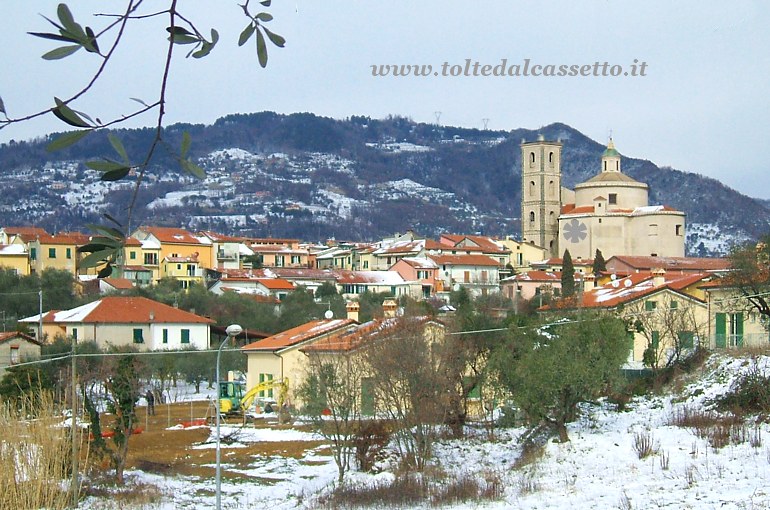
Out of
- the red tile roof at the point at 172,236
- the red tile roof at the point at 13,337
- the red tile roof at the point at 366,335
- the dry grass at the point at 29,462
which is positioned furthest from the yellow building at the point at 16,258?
the dry grass at the point at 29,462

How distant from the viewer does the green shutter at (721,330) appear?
29.7m

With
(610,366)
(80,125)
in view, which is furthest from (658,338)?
(80,125)

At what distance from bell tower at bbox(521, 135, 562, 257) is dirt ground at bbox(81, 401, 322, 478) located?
2265 inches

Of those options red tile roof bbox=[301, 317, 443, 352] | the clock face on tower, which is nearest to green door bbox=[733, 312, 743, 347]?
red tile roof bbox=[301, 317, 443, 352]

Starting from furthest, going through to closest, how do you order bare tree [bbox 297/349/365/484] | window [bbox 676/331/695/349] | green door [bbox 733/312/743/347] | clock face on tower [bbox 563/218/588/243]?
1. clock face on tower [bbox 563/218/588/243]
2. green door [bbox 733/312/743/347]
3. window [bbox 676/331/695/349]
4. bare tree [bbox 297/349/365/484]

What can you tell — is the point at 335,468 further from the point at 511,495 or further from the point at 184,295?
the point at 184,295

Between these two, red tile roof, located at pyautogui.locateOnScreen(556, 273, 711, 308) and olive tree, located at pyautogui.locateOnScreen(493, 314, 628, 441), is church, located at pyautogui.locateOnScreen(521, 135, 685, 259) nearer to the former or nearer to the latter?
red tile roof, located at pyautogui.locateOnScreen(556, 273, 711, 308)

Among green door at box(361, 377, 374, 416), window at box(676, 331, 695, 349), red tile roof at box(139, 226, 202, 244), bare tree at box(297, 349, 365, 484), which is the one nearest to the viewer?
bare tree at box(297, 349, 365, 484)

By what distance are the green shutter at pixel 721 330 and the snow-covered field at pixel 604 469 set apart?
3108 mm

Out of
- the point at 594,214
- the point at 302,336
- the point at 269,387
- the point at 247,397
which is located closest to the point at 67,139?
the point at 247,397

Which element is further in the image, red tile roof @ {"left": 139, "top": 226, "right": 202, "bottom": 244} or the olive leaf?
red tile roof @ {"left": 139, "top": 226, "right": 202, "bottom": 244}

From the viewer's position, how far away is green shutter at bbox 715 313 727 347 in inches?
1170

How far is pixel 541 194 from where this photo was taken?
9081cm

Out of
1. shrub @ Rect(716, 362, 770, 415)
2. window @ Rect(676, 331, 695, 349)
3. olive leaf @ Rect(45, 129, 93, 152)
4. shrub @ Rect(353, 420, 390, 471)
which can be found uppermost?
olive leaf @ Rect(45, 129, 93, 152)
